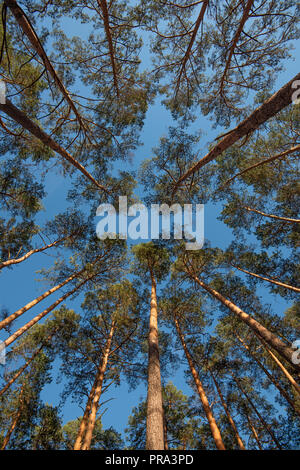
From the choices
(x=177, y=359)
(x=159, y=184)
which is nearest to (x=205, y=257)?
(x=159, y=184)

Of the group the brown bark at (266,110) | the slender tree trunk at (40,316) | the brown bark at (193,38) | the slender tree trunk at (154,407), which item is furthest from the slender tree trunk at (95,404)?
the brown bark at (193,38)

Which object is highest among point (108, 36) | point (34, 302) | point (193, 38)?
point (108, 36)

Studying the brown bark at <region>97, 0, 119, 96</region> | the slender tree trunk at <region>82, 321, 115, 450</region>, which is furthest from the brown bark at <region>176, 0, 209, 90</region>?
the slender tree trunk at <region>82, 321, 115, 450</region>

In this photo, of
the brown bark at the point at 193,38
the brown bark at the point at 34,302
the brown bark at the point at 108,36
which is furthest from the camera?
the brown bark at the point at 34,302

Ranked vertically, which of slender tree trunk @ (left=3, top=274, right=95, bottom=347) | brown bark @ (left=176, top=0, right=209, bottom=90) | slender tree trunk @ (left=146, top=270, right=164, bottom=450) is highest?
brown bark @ (left=176, top=0, right=209, bottom=90)

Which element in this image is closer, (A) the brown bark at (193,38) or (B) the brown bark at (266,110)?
(B) the brown bark at (266,110)

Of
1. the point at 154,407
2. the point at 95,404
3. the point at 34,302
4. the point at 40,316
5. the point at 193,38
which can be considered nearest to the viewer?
the point at 154,407

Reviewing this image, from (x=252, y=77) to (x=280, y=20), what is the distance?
4.32ft

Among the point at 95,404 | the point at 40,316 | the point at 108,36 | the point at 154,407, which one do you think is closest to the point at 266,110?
the point at 108,36

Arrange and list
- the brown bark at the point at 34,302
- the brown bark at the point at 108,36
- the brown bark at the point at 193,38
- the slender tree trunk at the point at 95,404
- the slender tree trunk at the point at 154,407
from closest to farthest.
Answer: the slender tree trunk at the point at 154,407 → the brown bark at the point at 108,36 → the brown bark at the point at 193,38 → the slender tree trunk at the point at 95,404 → the brown bark at the point at 34,302

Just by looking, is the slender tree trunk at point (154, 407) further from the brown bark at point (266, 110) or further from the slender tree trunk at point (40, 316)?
the brown bark at point (266, 110)

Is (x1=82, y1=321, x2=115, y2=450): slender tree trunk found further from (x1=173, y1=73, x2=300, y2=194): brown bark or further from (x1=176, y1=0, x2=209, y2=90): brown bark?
(x1=176, y1=0, x2=209, y2=90): brown bark

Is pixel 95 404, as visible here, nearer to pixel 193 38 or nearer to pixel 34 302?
pixel 34 302

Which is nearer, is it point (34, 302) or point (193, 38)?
point (193, 38)
